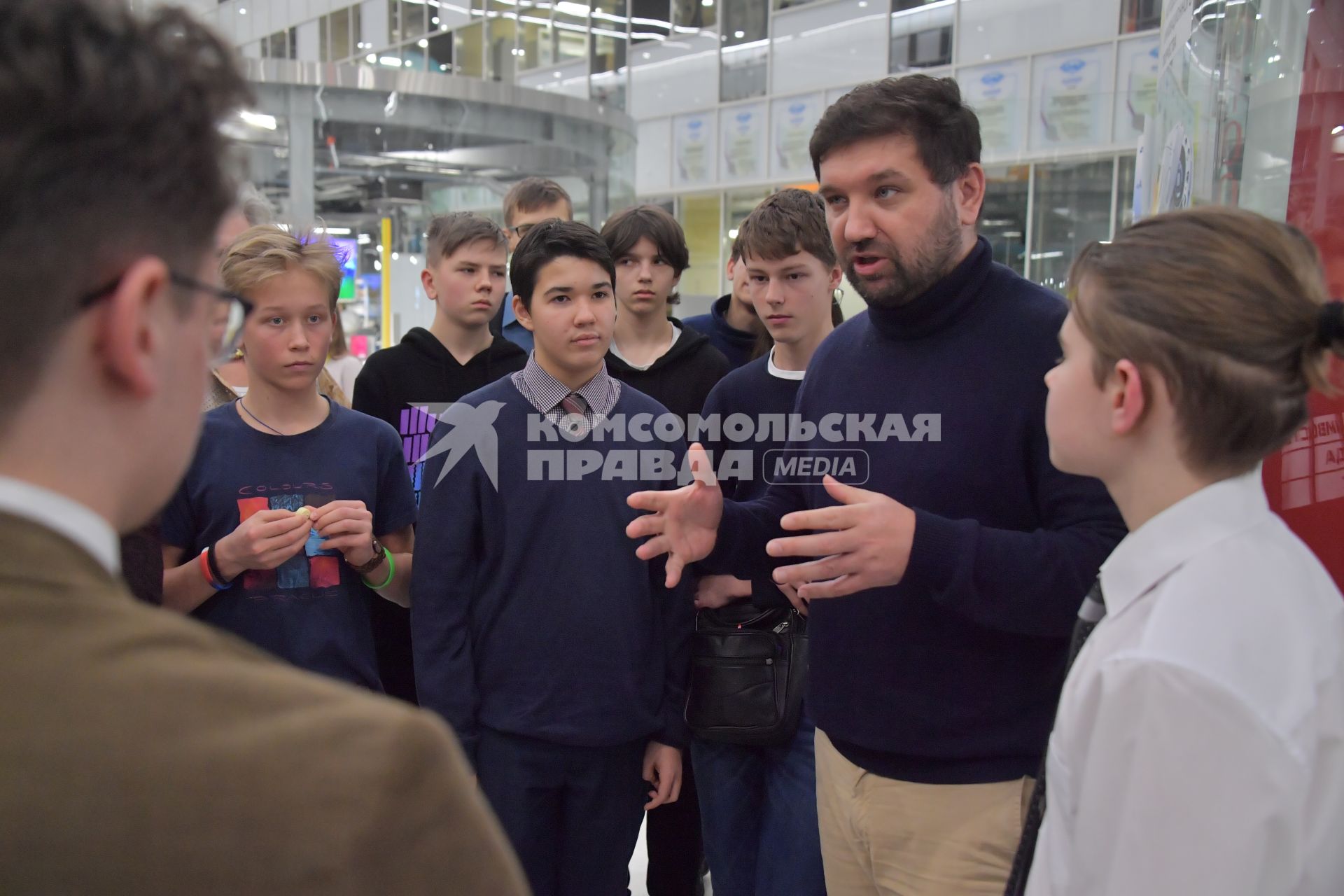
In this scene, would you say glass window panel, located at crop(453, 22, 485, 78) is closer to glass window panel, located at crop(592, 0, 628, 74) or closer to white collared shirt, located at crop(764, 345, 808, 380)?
glass window panel, located at crop(592, 0, 628, 74)

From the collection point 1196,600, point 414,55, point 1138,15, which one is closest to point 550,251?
point 1196,600

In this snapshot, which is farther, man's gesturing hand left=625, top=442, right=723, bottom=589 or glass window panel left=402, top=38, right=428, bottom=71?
glass window panel left=402, top=38, right=428, bottom=71

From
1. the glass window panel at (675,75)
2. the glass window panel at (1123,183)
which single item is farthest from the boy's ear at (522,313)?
the glass window panel at (675,75)

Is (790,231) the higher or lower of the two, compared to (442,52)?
lower

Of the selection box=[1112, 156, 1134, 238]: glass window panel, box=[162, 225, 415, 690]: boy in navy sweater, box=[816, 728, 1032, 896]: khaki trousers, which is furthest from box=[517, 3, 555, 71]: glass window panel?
box=[816, 728, 1032, 896]: khaki trousers

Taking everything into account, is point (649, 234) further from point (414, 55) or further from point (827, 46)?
point (414, 55)

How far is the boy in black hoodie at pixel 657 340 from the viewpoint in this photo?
9.53 ft

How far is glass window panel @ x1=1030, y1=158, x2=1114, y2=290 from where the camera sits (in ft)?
36.3

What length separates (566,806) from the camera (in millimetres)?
2238

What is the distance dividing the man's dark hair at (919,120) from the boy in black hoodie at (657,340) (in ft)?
4.06

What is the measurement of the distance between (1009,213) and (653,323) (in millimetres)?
9622

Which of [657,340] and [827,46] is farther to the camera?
[827,46]

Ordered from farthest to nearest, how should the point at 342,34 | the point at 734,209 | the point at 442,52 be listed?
the point at 342,34, the point at 442,52, the point at 734,209

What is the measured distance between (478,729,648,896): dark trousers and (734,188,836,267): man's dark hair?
1336mm
